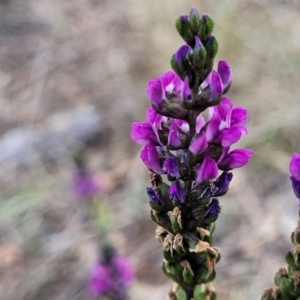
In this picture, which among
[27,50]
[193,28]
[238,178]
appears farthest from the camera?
[27,50]

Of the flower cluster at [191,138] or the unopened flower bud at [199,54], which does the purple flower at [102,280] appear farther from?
the unopened flower bud at [199,54]

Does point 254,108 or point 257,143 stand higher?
point 254,108

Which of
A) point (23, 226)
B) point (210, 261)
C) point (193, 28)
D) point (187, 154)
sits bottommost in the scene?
point (210, 261)

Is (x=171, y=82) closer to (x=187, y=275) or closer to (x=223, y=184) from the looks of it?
(x=223, y=184)

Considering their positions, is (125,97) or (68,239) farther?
(125,97)

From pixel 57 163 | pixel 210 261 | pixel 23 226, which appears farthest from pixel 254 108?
pixel 210 261

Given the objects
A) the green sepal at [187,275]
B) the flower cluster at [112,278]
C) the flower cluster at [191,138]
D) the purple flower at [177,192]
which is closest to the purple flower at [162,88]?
the flower cluster at [191,138]

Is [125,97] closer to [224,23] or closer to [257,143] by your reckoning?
[224,23]
